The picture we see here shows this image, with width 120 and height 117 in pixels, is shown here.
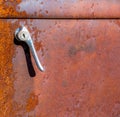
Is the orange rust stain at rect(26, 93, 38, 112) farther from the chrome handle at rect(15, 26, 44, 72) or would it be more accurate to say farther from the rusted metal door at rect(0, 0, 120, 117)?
the chrome handle at rect(15, 26, 44, 72)

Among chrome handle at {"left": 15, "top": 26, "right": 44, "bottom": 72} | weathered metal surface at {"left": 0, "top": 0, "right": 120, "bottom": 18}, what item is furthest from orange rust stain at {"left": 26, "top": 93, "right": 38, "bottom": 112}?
weathered metal surface at {"left": 0, "top": 0, "right": 120, "bottom": 18}

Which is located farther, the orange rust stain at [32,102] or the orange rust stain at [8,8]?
the orange rust stain at [32,102]

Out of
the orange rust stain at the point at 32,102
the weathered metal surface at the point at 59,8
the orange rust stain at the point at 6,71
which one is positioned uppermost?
the weathered metal surface at the point at 59,8

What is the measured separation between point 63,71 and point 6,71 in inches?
8.5

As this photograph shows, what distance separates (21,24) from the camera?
3.83 ft

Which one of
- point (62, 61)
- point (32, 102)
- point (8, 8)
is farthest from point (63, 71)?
point (8, 8)

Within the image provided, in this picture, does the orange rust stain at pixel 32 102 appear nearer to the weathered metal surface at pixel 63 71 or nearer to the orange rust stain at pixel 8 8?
the weathered metal surface at pixel 63 71

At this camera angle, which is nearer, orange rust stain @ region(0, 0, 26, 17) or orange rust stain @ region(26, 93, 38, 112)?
orange rust stain @ region(0, 0, 26, 17)

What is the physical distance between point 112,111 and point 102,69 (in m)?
0.19

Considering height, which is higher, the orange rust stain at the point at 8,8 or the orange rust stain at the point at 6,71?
the orange rust stain at the point at 8,8

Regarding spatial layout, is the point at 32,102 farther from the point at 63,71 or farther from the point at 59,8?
the point at 59,8

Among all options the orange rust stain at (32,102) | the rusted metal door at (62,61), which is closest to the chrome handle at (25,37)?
the rusted metal door at (62,61)

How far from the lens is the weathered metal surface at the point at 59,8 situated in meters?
1.14

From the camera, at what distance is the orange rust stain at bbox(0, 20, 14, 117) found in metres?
1.15
